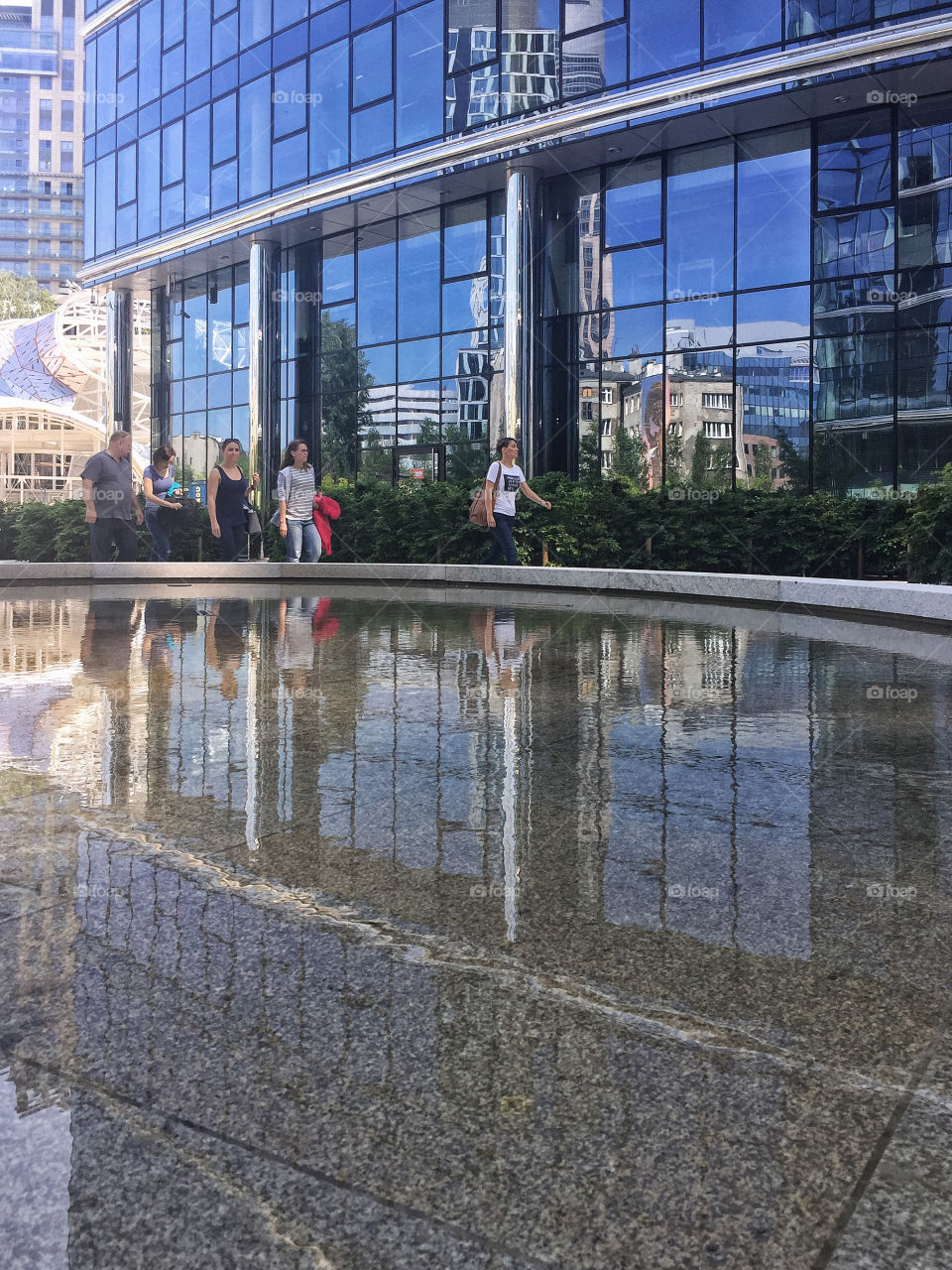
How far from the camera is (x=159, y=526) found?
19.5 metres

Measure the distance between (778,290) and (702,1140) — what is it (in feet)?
77.7

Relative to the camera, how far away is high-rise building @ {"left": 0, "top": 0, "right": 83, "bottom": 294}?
15400 cm

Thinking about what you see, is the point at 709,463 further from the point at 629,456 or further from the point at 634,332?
the point at 634,332

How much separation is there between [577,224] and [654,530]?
9726mm

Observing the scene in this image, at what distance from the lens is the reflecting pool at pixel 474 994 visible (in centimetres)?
189

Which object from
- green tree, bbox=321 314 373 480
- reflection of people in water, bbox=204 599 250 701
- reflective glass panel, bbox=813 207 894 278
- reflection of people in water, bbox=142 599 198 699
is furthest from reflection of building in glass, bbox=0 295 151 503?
reflection of people in water, bbox=204 599 250 701

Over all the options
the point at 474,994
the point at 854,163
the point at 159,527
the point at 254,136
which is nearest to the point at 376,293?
the point at 254,136

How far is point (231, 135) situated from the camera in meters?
32.0

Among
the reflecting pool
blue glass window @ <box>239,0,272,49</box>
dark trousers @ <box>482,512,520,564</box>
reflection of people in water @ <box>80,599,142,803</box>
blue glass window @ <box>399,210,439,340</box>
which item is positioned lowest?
the reflecting pool

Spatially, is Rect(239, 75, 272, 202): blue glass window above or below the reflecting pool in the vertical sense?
above

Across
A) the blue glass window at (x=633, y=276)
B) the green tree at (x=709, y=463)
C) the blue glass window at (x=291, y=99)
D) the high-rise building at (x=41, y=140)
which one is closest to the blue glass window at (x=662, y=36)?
the blue glass window at (x=633, y=276)

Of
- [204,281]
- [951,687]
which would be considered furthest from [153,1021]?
[204,281]

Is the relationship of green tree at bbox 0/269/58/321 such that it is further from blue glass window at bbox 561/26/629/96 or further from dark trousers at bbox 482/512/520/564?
dark trousers at bbox 482/512/520/564

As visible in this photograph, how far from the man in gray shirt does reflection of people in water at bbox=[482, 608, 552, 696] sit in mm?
6071
